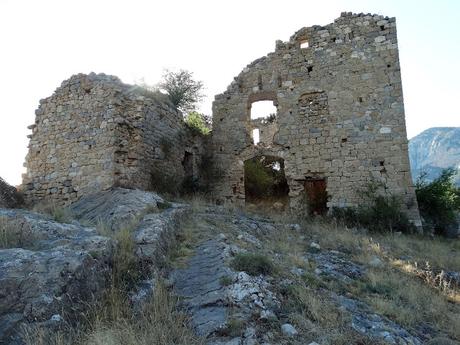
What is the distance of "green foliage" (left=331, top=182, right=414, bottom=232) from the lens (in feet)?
33.3

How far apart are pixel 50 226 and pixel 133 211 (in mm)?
1694

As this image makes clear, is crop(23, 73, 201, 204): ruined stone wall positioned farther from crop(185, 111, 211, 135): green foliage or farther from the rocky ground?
the rocky ground

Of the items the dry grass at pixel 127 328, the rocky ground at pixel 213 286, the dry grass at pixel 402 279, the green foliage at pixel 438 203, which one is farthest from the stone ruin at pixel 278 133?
the dry grass at pixel 127 328

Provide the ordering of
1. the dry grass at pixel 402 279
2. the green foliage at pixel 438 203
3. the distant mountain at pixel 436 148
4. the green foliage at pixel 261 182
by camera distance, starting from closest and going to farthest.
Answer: the dry grass at pixel 402 279
the green foliage at pixel 438 203
the green foliage at pixel 261 182
the distant mountain at pixel 436 148

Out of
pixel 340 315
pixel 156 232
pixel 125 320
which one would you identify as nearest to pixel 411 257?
pixel 340 315

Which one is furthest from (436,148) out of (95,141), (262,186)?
(95,141)

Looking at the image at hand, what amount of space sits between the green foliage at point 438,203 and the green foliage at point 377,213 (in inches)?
58.8

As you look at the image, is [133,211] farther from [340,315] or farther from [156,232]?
[340,315]

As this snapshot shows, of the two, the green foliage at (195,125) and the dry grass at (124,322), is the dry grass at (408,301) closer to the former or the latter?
the dry grass at (124,322)

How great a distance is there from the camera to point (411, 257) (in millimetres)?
7484

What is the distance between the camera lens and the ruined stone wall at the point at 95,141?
9.51 meters

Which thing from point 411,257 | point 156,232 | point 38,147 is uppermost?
point 38,147

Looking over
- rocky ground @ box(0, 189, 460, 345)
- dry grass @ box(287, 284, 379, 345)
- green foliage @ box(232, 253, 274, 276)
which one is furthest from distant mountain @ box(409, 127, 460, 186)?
dry grass @ box(287, 284, 379, 345)

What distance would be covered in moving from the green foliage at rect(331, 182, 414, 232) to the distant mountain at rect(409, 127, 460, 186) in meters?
81.3
